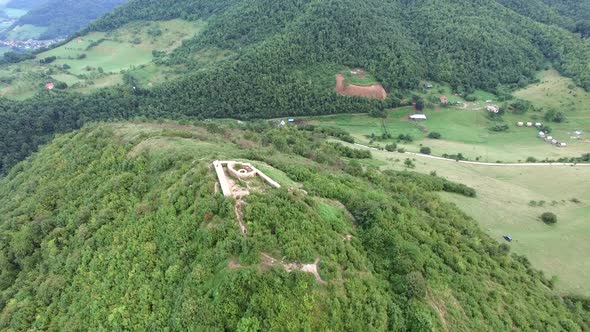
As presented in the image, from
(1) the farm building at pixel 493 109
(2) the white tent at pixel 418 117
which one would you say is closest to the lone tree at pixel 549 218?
(2) the white tent at pixel 418 117

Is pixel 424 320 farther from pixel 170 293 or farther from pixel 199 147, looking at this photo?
pixel 199 147

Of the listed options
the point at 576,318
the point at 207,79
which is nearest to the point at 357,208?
the point at 576,318

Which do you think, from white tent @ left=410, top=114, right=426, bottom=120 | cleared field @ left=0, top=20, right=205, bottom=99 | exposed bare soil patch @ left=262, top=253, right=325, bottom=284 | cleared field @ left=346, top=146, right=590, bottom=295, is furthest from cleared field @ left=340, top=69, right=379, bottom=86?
exposed bare soil patch @ left=262, top=253, right=325, bottom=284

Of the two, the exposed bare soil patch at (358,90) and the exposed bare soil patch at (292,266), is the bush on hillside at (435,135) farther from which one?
the exposed bare soil patch at (292,266)

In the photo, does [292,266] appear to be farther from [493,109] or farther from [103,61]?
[103,61]

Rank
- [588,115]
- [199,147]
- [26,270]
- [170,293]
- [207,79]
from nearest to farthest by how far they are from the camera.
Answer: [170,293] < [26,270] < [199,147] < [588,115] < [207,79]
